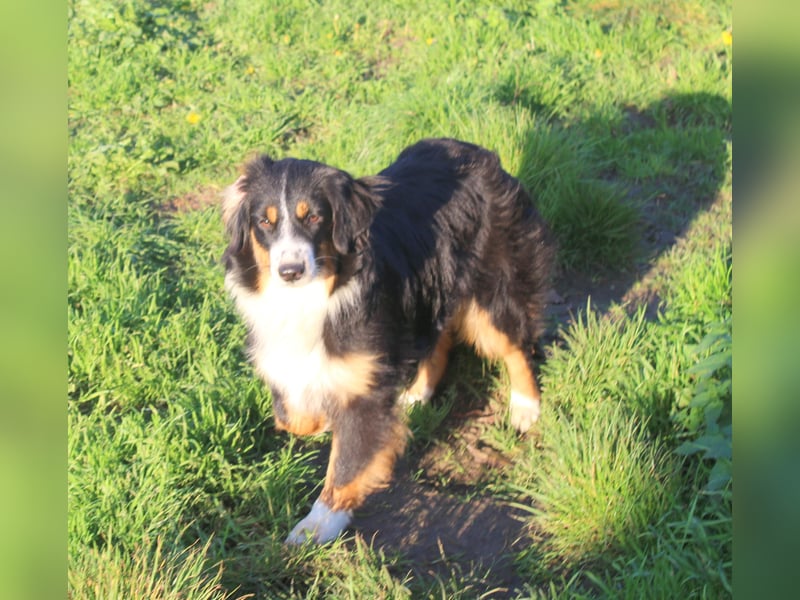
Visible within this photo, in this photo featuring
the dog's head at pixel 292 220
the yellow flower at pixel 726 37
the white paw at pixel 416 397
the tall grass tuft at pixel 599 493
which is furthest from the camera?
the yellow flower at pixel 726 37

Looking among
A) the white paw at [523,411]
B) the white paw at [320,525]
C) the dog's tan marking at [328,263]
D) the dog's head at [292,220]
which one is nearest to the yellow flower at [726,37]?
the white paw at [523,411]

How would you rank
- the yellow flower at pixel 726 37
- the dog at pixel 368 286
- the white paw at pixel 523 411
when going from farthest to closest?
the yellow flower at pixel 726 37, the white paw at pixel 523 411, the dog at pixel 368 286

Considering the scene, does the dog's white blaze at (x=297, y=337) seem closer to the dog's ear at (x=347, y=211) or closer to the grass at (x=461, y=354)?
the dog's ear at (x=347, y=211)

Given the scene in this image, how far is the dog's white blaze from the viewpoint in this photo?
2.94m

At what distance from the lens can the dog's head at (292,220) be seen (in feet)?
9.00

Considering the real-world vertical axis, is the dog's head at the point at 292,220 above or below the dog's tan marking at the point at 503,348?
above

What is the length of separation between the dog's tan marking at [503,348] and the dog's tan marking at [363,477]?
72 centimetres

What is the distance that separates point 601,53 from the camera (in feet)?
20.9

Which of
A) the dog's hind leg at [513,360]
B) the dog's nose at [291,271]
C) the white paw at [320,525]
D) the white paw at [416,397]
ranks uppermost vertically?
the dog's nose at [291,271]

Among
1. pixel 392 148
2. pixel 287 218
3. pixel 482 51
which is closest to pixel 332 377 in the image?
pixel 287 218

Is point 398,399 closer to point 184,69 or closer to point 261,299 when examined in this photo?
point 261,299

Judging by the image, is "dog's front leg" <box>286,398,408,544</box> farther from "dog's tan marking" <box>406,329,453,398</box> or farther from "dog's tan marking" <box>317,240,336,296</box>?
"dog's tan marking" <box>406,329,453,398</box>

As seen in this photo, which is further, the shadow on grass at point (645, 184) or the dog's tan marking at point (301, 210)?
the shadow on grass at point (645, 184)

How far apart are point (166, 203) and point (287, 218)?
263cm
